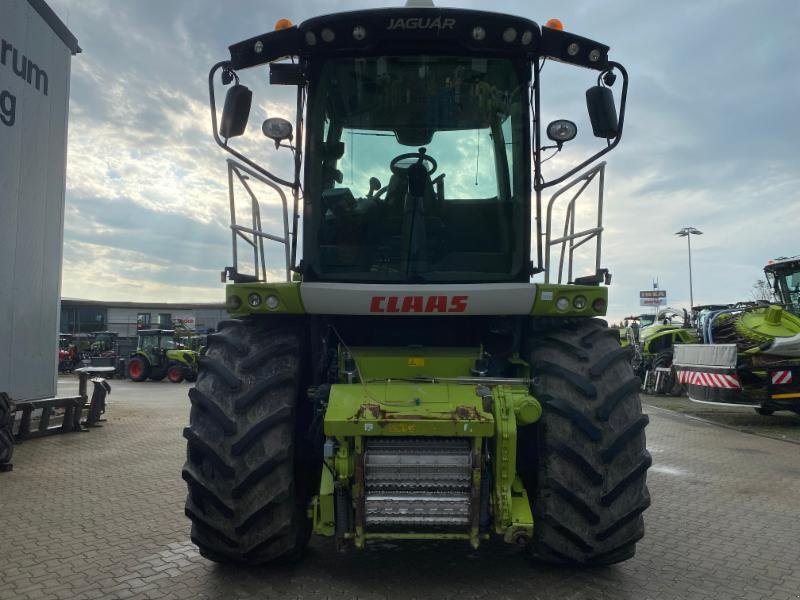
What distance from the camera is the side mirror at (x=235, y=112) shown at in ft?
13.6

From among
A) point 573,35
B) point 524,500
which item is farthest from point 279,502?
point 573,35

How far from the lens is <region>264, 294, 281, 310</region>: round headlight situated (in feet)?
12.6

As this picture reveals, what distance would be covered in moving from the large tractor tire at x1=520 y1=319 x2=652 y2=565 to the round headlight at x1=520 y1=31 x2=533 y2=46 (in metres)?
2.05

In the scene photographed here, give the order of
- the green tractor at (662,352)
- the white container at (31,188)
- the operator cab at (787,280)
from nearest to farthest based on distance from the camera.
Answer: the white container at (31,188) → the operator cab at (787,280) → the green tractor at (662,352)

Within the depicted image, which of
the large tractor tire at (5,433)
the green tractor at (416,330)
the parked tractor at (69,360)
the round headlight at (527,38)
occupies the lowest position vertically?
the parked tractor at (69,360)

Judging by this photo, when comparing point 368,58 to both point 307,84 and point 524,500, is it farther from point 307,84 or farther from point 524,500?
point 524,500

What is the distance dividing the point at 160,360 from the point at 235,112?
79.9 feet

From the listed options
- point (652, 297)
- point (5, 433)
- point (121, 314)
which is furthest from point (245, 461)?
point (121, 314)

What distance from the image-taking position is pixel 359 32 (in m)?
3.91

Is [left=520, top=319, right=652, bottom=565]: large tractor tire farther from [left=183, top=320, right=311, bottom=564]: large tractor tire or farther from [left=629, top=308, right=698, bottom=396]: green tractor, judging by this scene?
[left=629, top=308, right=698, bottom=396]: green tractor

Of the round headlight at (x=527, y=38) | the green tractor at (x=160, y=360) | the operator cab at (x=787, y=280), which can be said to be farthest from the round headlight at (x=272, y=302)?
the green tractor at (x=160, y=360)

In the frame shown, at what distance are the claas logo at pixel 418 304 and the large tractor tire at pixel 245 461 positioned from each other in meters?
0.66

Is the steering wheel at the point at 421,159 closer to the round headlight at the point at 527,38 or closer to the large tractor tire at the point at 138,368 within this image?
the round headlight at the point at 527,38

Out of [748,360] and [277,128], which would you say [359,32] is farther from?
[748,360]
